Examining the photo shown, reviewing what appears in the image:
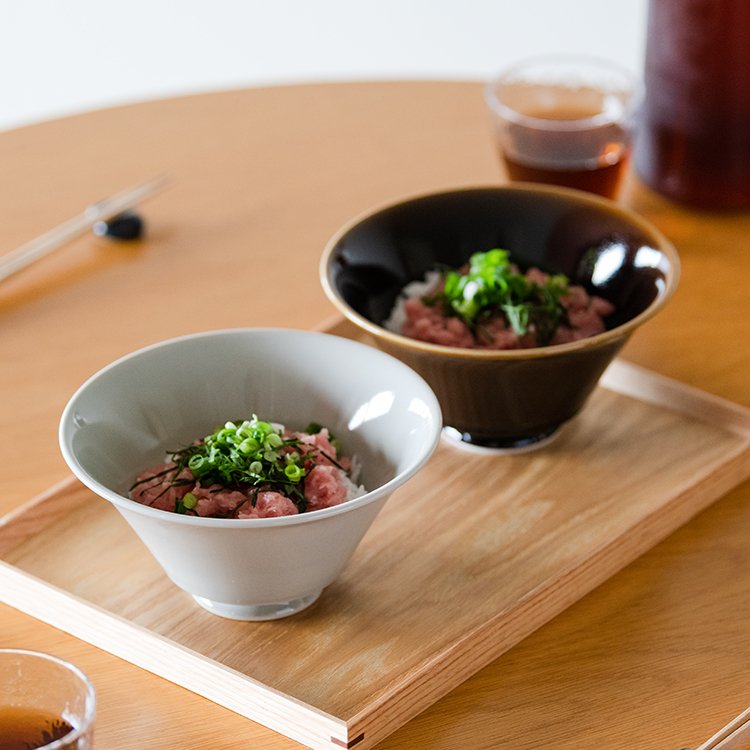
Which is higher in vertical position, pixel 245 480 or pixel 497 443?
pixel 245 480

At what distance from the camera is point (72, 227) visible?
1830 mm

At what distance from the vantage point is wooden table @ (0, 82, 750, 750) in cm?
108

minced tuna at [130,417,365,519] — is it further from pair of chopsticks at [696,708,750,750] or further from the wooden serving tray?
pair of chopsticks at [696,708,750,750]

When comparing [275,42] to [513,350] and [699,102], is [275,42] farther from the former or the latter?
[513,350]

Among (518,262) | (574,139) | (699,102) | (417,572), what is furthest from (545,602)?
(699,102)

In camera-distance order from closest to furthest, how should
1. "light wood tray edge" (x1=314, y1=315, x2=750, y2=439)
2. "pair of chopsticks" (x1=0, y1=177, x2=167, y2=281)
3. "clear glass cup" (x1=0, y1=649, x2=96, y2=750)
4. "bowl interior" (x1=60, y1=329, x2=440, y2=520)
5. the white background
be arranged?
"clear glass cup" (x1=0, y1=649, x2=96, y2=750)
"bowl interior" (x1=60, y1=329, x2=440, y2=520)
"light wood tray edge" (x1=314, y1=315, x2=750, y2=439)
"pair of chopsticks" (x1=0, y1=177, x2=167, y2=281)
the white background

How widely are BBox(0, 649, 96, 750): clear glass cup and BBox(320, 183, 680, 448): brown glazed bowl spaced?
50cm

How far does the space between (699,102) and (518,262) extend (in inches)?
18.0

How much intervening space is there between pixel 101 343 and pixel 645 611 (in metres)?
0.77

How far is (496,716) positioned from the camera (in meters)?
1.08

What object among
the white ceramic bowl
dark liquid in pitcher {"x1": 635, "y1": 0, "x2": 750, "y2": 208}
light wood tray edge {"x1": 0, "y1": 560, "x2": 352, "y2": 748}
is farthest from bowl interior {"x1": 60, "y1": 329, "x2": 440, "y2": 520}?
dark liquid in pitcher {"x1": 635, "y1": 0, "x2": 750, "y2": 208}

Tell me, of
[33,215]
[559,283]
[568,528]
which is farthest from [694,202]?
[33,215]

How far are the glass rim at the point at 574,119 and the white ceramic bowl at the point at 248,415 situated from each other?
0.66 m

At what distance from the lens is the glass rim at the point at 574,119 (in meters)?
1.78
